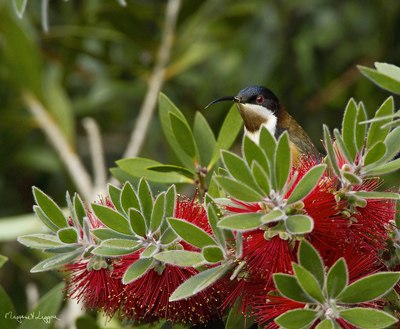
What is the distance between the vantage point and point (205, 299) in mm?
1432

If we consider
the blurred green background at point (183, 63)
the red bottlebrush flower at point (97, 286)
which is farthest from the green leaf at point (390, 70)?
the blurred green background at point (183, 63)

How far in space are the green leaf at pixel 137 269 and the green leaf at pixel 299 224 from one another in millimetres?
344

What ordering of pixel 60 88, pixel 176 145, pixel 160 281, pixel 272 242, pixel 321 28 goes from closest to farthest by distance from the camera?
pixel 272 242 < pixel 160 281 < pixel 176 145 < pixel 60 88 < pixel 321 28

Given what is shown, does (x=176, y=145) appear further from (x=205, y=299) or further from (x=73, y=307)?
(x=73, y=307)

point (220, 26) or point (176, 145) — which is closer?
point (176, 145)

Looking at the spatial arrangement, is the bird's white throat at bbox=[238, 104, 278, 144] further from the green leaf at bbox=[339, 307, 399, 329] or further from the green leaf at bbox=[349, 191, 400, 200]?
the green leaf at bbox=[339, 307, 399, 329]

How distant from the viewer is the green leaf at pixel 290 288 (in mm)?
1131

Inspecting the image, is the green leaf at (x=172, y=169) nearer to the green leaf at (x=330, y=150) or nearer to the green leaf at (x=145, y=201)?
the green leaf at (x=145, y=201)

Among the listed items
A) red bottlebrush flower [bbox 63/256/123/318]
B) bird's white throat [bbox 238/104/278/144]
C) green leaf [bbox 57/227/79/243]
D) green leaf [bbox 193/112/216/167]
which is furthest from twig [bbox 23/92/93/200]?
green leaf [bbox 57/227/79/243]

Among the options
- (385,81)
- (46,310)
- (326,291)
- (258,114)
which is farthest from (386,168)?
(258,114)

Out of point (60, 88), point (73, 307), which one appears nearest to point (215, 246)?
point (73, 307)

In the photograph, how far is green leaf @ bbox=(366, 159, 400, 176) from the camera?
126 cm

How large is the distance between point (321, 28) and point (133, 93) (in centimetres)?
159

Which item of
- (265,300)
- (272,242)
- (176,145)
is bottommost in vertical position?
(265,300)
